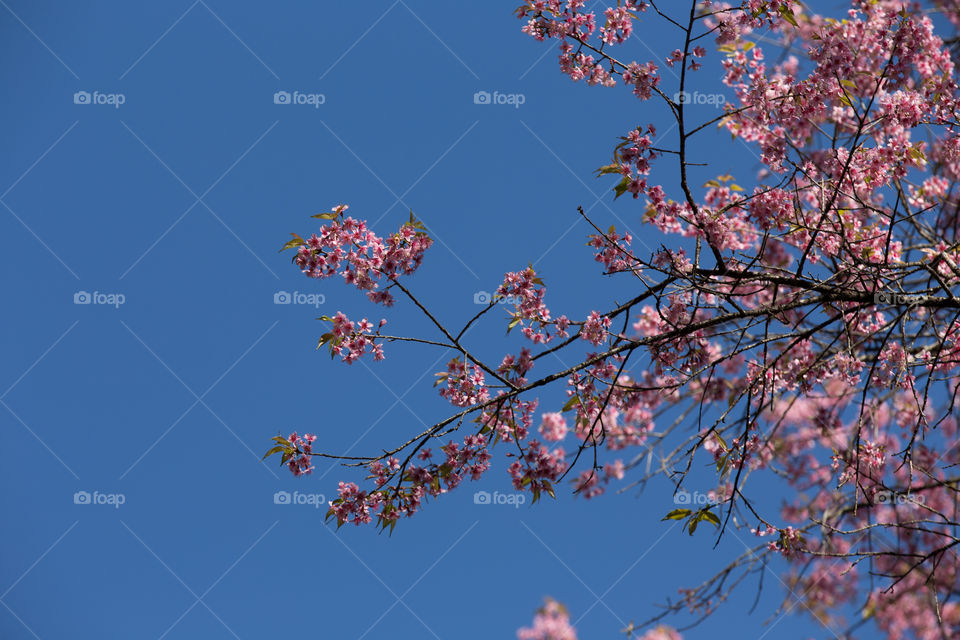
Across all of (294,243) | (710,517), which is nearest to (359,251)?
(294,243)

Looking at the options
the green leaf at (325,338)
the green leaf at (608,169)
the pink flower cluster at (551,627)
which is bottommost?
the pink flower cluster at (551,627)

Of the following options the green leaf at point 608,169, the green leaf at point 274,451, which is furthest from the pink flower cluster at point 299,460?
the green leaf at point 608,169

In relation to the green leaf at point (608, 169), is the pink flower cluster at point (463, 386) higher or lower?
lower

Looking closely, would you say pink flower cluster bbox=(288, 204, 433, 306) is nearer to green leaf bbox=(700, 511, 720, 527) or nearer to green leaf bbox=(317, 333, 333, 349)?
green leaf bbox=(317, 333, 333, 349)

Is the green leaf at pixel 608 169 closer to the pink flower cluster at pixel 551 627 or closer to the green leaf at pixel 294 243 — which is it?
the green leaf at pixel 294 243

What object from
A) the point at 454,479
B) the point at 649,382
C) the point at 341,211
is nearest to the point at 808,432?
the point at 649,382

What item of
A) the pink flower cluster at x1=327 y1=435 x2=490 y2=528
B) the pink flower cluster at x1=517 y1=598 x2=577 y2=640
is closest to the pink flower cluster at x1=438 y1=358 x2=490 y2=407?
the pink flower cluster at x1=327 y1=435 x2=490 y2=528

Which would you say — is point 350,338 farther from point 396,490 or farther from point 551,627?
point 551,627

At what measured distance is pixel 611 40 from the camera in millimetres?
4027

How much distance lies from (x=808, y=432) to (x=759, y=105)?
165 inches

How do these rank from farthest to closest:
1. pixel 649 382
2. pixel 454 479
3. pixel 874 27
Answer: pixel 649 382 → pixel 874 27 → pixel 454 479

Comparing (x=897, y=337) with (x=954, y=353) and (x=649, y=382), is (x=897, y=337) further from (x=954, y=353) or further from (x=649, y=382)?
(x=649, y=382)

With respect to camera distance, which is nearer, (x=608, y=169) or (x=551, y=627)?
(x=608, y=169)

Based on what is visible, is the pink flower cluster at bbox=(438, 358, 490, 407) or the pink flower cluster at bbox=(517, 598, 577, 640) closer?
the pink flower cluster at bbox=(438, 358, 490, 407)
